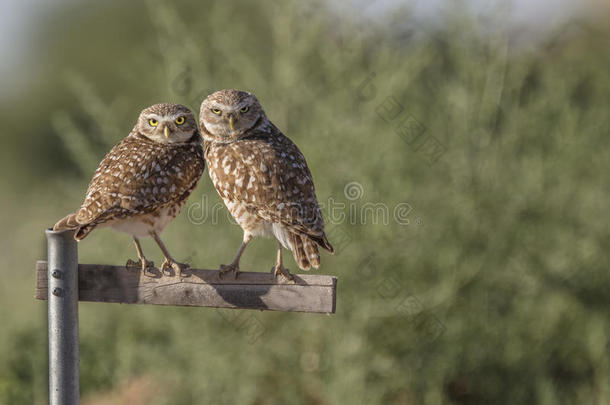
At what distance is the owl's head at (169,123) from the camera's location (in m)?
3.45

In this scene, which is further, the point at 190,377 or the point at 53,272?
the point at 190,377

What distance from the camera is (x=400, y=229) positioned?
6098 millimetres

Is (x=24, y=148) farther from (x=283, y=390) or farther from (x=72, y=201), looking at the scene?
(x=283, y=390)

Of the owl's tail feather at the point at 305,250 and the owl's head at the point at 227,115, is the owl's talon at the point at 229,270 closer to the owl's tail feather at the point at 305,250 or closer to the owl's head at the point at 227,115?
the owl's tail feather at the point at 305,250

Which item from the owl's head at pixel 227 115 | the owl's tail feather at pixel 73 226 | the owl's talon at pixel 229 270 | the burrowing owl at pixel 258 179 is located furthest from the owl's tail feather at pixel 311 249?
the owl's tail feather at pixel 73 226

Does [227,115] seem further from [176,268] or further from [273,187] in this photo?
[176,268]

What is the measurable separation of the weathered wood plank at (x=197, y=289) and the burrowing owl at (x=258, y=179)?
10cm

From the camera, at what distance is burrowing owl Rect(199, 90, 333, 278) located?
332cm

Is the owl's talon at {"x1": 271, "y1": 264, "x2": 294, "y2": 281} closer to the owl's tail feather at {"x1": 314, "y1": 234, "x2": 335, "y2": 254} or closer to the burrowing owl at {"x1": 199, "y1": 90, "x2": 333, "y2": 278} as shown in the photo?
the burrowing owl at {"x1": 199, "y1": 90, "x2": 333, "y2": 278}

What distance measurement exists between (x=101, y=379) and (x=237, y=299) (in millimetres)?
5261

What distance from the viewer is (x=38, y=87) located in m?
21.1

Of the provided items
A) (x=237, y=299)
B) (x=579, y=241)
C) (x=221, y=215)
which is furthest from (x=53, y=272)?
(x=579, y=241)

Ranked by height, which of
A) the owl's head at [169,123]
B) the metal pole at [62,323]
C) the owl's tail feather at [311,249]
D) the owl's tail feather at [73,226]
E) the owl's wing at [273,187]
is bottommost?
the metal pole at [62,323]

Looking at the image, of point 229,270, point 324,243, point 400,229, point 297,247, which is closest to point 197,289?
point 229,270
